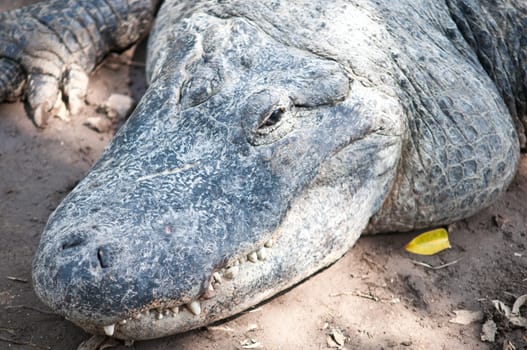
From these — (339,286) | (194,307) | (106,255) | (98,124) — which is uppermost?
(106,255)

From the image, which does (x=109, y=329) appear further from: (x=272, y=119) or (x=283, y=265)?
(x=272, y=119)

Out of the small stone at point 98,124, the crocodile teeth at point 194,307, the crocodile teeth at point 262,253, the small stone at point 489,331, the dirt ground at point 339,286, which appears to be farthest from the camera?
the small stone at point 98,124

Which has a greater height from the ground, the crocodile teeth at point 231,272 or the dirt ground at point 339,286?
the crocodile teeth at point 231,272

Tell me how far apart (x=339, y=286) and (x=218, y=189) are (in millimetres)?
961

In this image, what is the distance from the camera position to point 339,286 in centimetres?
334

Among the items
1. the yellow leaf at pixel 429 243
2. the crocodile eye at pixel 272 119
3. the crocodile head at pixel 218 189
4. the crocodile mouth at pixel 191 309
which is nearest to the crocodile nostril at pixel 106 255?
the crocodile head at pixel 218 189

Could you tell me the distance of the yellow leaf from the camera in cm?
361

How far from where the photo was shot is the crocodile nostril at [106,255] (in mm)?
2385

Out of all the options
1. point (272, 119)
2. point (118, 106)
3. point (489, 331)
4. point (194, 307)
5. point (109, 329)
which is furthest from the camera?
point (118, 106)

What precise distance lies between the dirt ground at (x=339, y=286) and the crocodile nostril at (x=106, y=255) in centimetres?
61

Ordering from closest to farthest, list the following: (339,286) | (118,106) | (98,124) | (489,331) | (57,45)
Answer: (489,331) < (339,286) < (98,124) < (118,106) < (57,45)

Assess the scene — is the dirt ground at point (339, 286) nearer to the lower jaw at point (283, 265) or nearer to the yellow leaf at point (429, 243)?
the yellow leaf at point (429, 243)

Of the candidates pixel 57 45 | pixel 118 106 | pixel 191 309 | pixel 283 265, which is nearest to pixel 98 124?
pixel 118 106

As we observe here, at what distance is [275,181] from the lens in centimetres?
285
